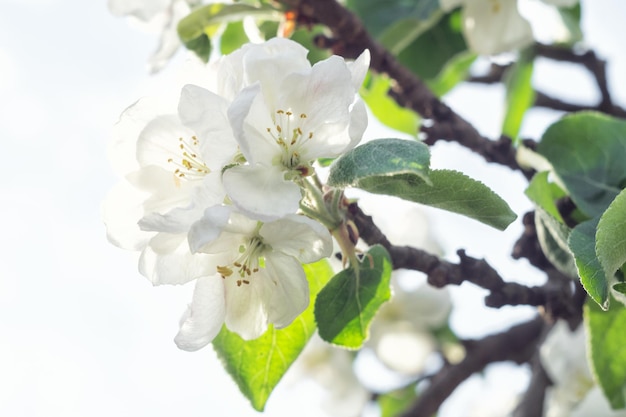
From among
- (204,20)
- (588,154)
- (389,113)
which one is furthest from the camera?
(389,113)

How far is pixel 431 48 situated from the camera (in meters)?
2.07

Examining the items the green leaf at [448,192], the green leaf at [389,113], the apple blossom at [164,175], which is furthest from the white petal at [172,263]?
the green leaf at [389,113]

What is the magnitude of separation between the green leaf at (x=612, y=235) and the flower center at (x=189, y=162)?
0.45 m

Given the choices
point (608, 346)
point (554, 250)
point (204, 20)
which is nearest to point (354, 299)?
point (554, 250)

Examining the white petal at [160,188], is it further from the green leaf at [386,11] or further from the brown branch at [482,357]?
the brown branch at [482,357]

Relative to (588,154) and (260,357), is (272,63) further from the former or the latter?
(588,154)

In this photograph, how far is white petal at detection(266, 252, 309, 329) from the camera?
1072 mm

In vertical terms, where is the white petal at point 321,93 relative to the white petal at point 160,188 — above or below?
above

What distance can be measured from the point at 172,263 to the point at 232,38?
3.21 feet

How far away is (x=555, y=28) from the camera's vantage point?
84.9 inches

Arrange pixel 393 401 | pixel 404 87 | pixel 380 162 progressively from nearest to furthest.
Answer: pixel 380 162 → pixel 404 87 → pixel 393 401

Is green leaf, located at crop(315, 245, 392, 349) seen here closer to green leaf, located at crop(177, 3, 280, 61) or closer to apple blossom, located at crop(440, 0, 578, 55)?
green leaf, located at crop(177, 3, 280, 61)

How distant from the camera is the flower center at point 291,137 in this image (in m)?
1.04

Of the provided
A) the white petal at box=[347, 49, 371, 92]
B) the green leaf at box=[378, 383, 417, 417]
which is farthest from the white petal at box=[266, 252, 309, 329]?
the green leaf at box=[378, 383, 417, 417]
